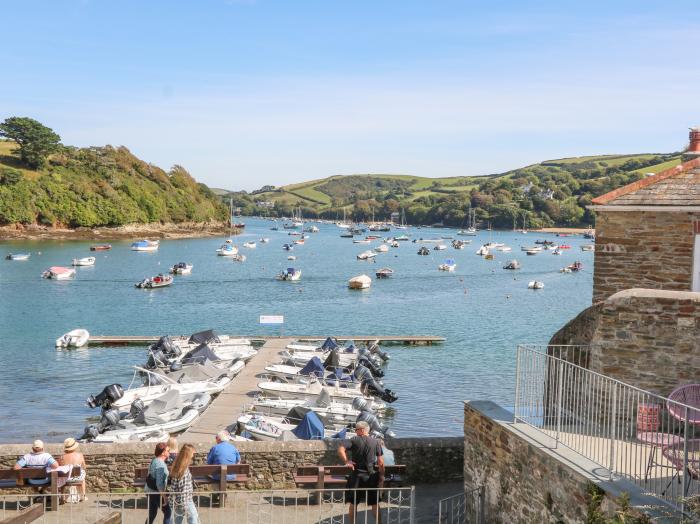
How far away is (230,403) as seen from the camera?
26594 mm

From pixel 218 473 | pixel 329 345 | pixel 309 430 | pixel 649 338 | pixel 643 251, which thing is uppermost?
pixel 643 251

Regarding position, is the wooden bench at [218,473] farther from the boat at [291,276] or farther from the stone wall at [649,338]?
the boat at [291,276]

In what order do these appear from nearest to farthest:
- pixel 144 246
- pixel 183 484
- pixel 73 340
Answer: pixel 183 484 → pixel 73 340 → pixel 144 246

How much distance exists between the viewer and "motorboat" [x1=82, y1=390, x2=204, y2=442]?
22578 millimetres

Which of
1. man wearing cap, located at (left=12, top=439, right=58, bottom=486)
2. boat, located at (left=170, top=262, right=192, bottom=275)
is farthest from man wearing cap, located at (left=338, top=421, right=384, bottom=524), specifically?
boat, located at (left=170, top=262, right=192, bottom=275)

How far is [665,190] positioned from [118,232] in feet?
477

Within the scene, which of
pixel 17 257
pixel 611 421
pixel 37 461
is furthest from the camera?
pixel 17 257

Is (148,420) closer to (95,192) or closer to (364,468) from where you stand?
(364,468)

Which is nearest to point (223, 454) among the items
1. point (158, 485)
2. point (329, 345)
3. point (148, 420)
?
point (158, 485)

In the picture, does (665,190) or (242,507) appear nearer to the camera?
(242,507)

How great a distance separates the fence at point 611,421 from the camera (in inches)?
320

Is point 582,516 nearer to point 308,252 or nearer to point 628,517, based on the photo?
point 628,517

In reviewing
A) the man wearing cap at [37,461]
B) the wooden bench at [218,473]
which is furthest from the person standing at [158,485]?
the man wearing cap at [37,461]

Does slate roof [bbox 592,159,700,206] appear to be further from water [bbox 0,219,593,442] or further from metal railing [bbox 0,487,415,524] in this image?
water [bbox 0,219,593,442]
